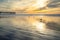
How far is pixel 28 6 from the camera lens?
18.7 m

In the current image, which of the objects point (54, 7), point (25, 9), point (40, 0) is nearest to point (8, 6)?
point (25, 9)

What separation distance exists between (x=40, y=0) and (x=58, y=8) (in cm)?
283

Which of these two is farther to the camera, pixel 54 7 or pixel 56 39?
pixel 54 7

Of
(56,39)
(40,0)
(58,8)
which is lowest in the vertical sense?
(56,39)

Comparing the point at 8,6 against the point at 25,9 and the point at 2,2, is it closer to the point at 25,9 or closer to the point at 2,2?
the point at 2,2

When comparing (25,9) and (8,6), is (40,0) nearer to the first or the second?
(25,9)

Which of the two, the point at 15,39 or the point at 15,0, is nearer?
the point at 15,39

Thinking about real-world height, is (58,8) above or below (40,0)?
below

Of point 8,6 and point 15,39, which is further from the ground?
point 8,6

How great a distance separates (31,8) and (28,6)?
50 centimetres

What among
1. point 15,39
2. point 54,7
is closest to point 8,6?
point 54,7

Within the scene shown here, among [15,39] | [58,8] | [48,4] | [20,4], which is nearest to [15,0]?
[20,4]

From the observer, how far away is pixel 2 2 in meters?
18.7

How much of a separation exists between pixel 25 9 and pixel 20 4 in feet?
3.18
